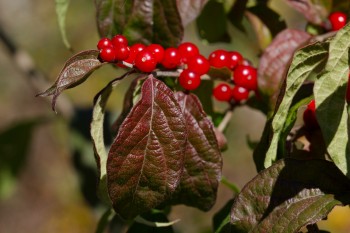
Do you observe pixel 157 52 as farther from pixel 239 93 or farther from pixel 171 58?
pixel 239 93

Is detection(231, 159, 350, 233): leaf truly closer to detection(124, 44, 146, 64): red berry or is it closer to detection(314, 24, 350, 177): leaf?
detection(314, 24, 350, 177): leaf

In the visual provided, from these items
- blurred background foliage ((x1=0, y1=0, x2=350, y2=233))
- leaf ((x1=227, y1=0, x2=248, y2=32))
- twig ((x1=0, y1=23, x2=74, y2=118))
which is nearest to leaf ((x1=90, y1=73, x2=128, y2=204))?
leaf ((x1=227, y1=0, x2=248, y2=32))

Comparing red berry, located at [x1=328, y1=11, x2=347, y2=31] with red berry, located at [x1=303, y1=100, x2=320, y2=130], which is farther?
red berry, located at [x1=328, y1=11, x2=347, y2=31]

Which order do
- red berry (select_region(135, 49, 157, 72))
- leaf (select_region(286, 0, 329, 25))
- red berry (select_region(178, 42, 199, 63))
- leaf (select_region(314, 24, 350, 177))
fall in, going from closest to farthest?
leaf (select_region(314, 24, 350, 177))
red berry (select_region(135, 49, 157, 72))
red berry (select_region(178, 42, 199, 63))
leaf (select_region(286, 0, 329, 25))

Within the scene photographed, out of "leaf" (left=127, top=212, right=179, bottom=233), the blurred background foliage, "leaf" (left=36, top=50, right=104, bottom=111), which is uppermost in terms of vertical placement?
"leaf" (left=36, top=50, right=104, bottom=111)

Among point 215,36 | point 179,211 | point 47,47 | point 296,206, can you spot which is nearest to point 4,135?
point 215,36

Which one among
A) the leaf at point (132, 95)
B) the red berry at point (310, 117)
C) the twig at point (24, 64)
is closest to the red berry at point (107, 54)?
the leaf at point (132, 95)

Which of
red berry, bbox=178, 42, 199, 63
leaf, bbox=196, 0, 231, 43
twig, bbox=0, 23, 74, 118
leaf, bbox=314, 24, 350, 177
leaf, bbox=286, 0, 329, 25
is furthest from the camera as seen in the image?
twig, bbox=0, 23, 74, 118

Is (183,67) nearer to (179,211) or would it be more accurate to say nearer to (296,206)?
(296,206)
